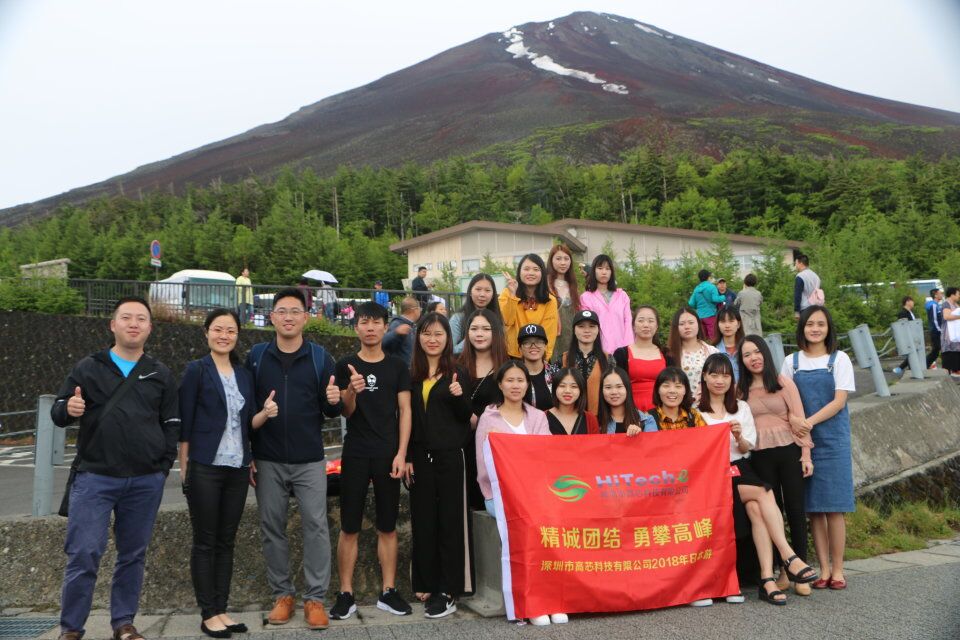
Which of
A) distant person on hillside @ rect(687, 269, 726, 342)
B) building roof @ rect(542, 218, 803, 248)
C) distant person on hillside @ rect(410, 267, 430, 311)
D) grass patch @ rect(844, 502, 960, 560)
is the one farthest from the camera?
building roof @ rect(542, 218, 803, 248)

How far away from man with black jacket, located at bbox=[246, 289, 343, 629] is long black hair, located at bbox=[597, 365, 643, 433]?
5.70ft

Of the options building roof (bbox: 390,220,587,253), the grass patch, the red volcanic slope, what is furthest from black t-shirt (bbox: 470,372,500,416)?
the red volcanic slope

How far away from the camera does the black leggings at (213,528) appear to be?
183 inches

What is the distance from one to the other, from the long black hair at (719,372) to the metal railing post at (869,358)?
4291 millimetres

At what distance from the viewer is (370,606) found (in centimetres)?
528

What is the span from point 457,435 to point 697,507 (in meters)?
1.60

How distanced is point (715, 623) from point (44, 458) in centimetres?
405

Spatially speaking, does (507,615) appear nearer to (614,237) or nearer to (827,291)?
(827,291)

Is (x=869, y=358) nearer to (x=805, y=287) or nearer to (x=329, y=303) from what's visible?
(x=805, y=287)

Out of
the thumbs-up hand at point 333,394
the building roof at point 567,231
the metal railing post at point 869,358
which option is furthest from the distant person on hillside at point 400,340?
the building roof at point 567,231

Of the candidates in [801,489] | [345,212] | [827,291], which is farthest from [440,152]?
[801,489]

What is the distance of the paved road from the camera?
4473 millimetres

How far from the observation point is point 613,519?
5.10 meters

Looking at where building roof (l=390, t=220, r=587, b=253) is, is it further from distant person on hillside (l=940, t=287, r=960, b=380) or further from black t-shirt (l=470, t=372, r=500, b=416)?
black t-shirt (l=470, t=372, r=500, b=416)
